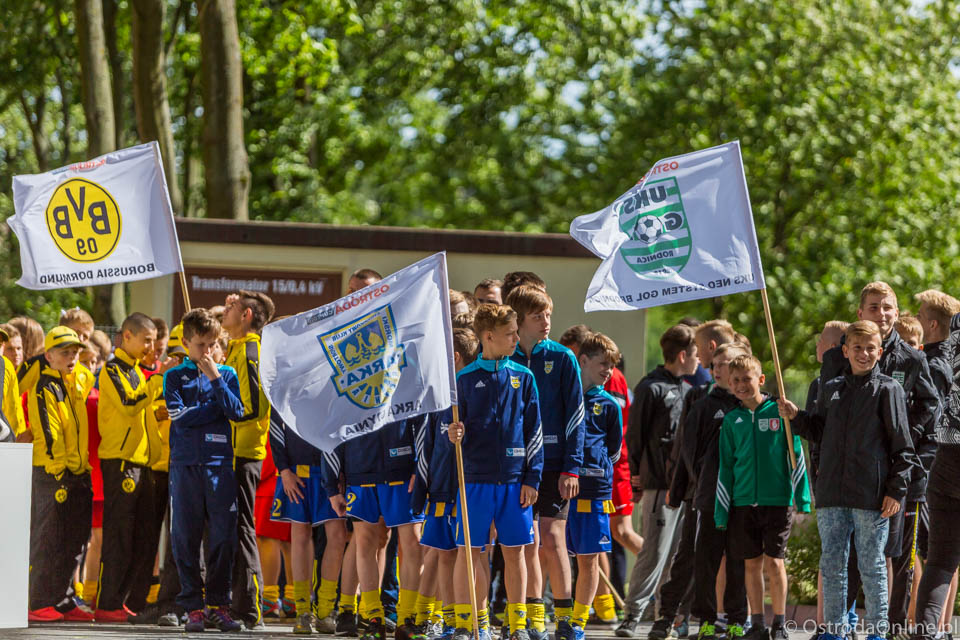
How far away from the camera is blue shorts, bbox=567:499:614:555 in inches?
367

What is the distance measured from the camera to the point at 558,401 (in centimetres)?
905

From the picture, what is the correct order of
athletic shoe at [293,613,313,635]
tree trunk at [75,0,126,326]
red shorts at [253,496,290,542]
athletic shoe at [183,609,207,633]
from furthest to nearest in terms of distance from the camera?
tree trunk at [75,0,126,326] → red shorts at [253,496,290,542] → athletic shoe at [293,613,313,635] → athletic shoe at [183,609,207,633]

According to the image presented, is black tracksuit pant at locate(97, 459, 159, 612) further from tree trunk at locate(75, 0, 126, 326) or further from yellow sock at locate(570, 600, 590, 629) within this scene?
tree trunk at locate(75, 0, 126, 326)

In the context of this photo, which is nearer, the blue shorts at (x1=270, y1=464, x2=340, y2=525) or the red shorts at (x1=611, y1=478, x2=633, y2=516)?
the blue shorts at (x1=270, y1=464, x2=340, y2=525)

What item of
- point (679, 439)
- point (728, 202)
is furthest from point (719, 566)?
point (728, 202)

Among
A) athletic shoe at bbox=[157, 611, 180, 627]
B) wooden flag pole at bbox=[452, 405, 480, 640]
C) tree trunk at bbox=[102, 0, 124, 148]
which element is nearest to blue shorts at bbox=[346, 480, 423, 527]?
wooden flag pole at bbox=[452, 405, 480, 640]

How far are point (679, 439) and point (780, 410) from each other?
1401 millimetres

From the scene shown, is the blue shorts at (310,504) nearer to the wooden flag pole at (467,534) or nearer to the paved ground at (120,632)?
the paved ground at (120,632)

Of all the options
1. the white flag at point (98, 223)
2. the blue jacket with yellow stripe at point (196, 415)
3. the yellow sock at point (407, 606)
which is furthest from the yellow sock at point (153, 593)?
the yellow sock at point (407, 606)

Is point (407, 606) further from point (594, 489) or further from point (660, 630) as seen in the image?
point (660, 630)

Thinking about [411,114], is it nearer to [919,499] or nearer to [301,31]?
[301,31]

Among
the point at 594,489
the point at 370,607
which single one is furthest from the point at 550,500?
the point at 370,607

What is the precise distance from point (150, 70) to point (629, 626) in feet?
36.0

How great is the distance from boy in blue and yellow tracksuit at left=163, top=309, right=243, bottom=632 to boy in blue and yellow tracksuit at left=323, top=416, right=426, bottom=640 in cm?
107
